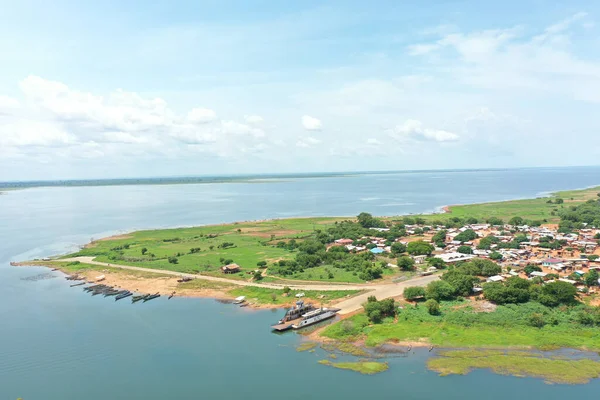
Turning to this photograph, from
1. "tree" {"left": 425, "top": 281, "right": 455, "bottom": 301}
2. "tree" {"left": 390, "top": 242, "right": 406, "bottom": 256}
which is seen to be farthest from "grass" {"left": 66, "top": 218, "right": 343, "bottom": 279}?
"tree" {"left": 425, "top": 281, "right": 455, "bottom": 301}

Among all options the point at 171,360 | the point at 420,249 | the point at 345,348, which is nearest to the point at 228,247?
the point at 420,249

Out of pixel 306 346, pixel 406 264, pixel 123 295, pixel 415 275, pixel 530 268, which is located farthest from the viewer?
pixel 406 264

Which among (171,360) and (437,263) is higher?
(437,263)

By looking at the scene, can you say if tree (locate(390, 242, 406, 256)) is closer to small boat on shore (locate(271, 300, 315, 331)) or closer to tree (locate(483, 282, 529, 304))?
tree (locate(483, 282, 529, 304))

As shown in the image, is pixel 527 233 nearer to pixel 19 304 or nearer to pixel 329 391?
pixel 329 391

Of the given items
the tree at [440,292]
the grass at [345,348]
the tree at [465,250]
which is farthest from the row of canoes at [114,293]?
the tree at [465,250]

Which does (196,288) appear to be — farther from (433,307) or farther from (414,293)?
(433,307)

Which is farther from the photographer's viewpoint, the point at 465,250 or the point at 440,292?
the point at 465,250
